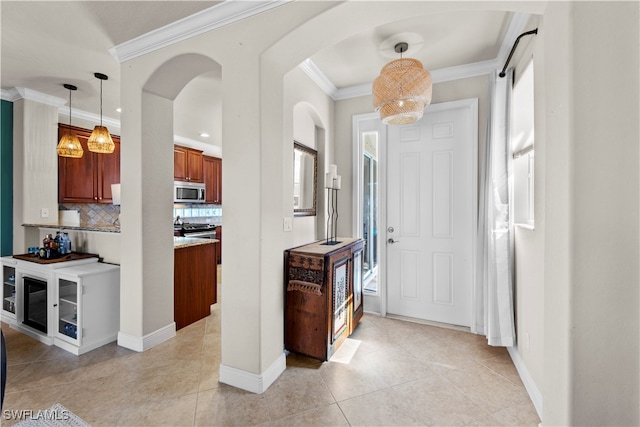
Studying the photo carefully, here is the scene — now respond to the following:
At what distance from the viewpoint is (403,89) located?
6.81 feet

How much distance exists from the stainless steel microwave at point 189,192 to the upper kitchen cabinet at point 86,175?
89cm

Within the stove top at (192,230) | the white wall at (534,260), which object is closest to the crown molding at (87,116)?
the stove top at (192,230)

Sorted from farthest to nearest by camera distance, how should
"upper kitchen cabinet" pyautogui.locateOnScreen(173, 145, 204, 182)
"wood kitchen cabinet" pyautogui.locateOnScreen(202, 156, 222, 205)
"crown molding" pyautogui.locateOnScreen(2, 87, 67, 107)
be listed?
"wood kitchen cabinet" pyautogui.locateOnScreen(202, 156, 222, 205)
"upper kitchen cabinet" pyautogui.locateOnScreen(173, 145, 204, 182)
"crown molding" pyautogui.locateOnScreen(2, 87, 67, 107)

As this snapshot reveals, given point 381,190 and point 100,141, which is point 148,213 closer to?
point 100,141

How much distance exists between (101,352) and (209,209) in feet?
13.9

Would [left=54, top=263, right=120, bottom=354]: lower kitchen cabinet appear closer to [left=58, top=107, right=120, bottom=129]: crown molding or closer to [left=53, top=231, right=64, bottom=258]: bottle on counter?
[left=53, top=231, right=64, bottom=258]: bottle on counter

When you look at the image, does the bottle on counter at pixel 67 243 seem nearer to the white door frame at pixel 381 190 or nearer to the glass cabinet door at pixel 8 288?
the glass cabinet door at pixel 8 288

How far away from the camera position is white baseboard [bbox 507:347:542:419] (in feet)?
5.56

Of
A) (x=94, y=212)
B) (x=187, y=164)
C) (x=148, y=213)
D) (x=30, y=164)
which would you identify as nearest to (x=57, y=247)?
(x=148, y=213)

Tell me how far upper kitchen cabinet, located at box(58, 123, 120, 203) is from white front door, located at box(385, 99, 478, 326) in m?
4.18

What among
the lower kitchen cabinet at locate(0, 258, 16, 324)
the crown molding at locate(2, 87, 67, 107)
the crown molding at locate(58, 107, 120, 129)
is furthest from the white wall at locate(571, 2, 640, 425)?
the crown molding at locate(58, 107, 120, 129)

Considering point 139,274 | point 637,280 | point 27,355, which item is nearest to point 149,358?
point 139,274

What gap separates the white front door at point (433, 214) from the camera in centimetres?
286

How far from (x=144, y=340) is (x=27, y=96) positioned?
3.29 m
